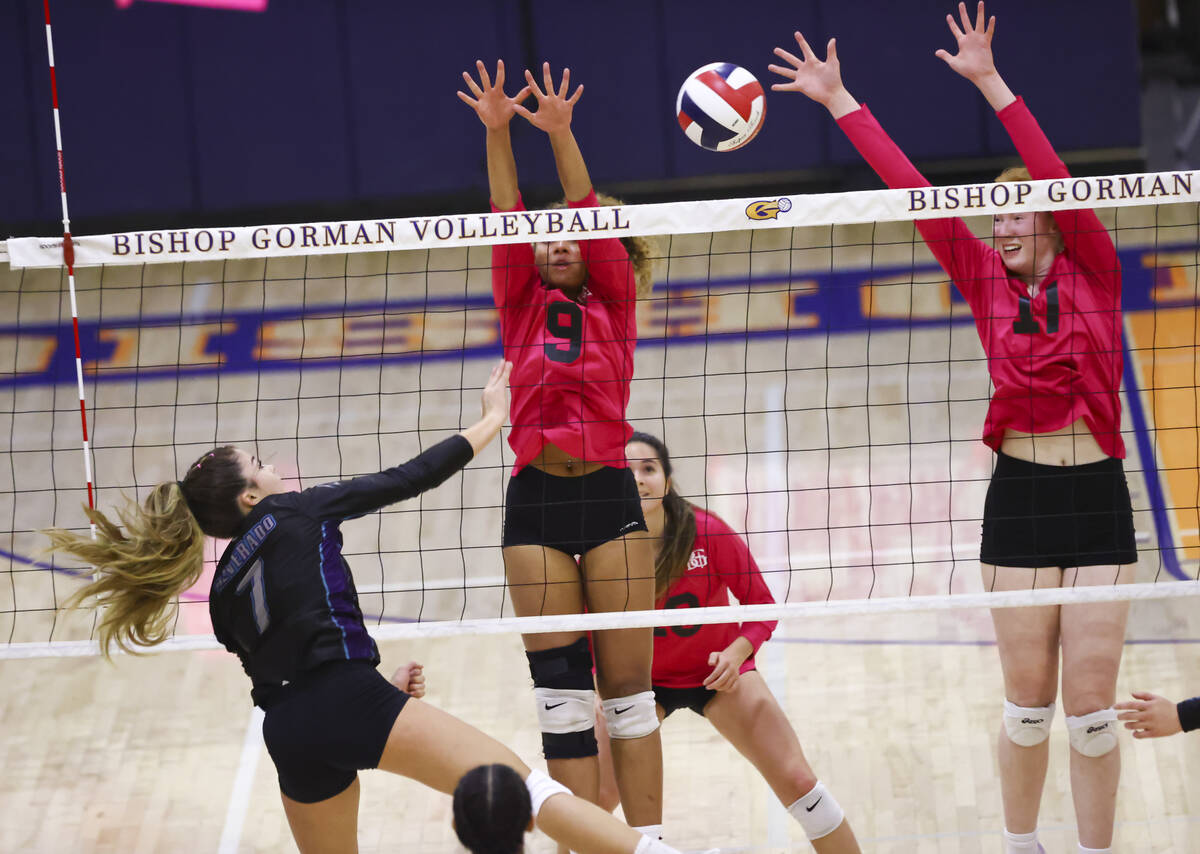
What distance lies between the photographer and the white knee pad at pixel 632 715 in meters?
4.71

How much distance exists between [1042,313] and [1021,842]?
71.1 inches

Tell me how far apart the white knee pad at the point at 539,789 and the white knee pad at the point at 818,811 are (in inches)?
57.2

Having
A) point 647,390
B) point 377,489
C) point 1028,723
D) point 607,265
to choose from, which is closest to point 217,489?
point 377,489

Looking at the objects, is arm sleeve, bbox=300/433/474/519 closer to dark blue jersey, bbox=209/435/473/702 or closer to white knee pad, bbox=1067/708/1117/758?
dark blue jersey, bbox=209/435/473/702

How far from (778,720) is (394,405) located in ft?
16.5

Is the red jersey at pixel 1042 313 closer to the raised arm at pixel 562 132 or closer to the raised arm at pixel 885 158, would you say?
the raised arm at pixel 885 158

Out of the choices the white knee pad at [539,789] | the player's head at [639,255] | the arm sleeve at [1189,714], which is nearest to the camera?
the white knee pad at [539,789]

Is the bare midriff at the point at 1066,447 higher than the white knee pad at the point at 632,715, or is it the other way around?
the bare midriff at the point at 1066,447

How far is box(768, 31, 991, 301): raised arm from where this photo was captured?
15.7ft

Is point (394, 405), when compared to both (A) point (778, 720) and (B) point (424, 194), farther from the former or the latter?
(A) point (778, 720)

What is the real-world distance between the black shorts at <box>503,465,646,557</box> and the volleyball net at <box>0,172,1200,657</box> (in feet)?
0.99

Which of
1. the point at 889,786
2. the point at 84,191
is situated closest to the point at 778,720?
the point at 889,786

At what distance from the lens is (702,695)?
5.22m

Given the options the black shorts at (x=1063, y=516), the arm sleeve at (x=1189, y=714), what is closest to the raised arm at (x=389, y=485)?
the black shorts at (x=1063, y=516)
